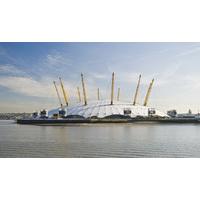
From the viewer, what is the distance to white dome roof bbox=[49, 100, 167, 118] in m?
22.5

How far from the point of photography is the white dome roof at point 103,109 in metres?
22.5

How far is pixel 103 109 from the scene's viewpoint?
22875 millimetres
